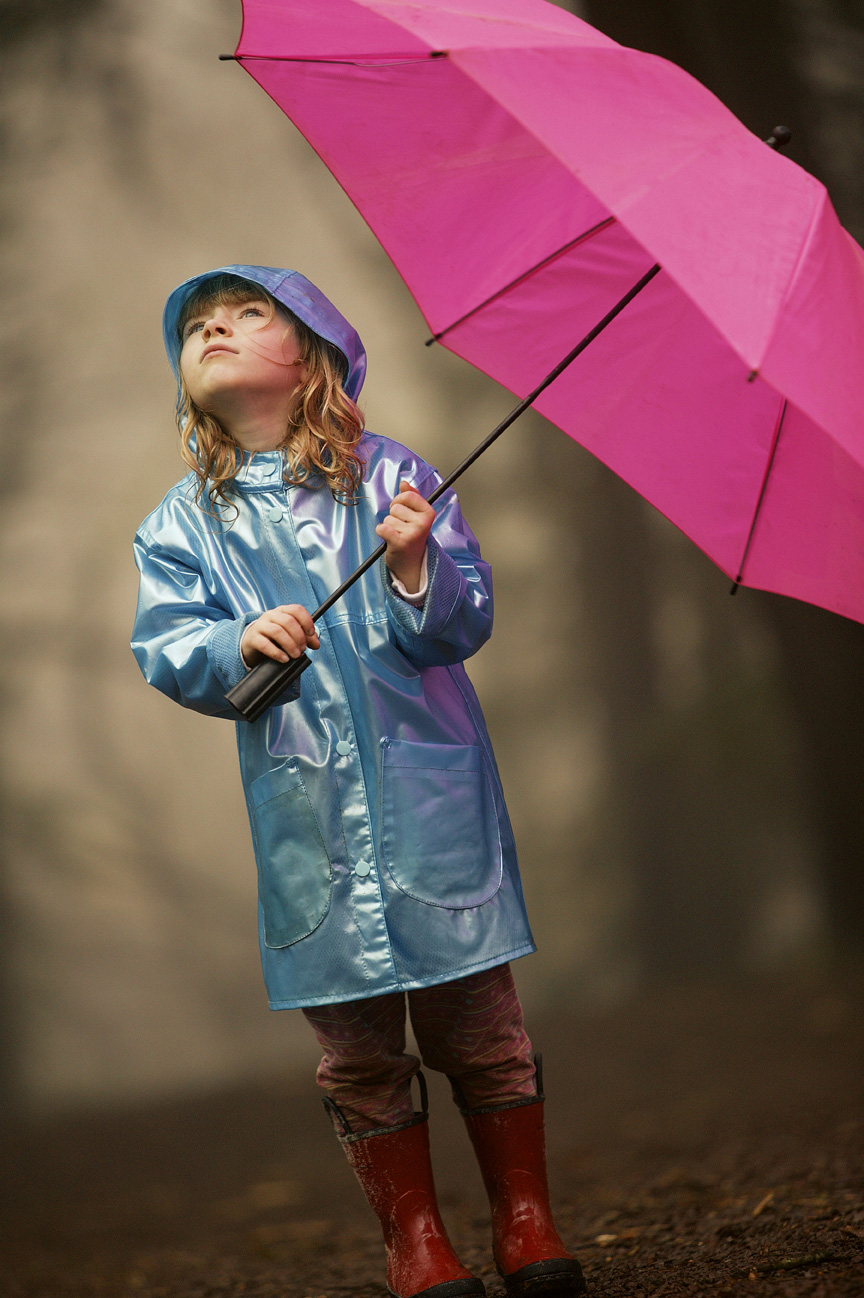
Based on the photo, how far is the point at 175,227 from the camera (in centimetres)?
396

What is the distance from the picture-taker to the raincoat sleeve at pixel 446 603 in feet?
4.03

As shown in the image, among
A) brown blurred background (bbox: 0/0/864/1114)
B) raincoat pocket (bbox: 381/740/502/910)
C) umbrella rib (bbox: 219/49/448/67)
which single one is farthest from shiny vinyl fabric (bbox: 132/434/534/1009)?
brown blurred background (bbox: 0/0/864/1114)

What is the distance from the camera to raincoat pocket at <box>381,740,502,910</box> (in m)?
1.24

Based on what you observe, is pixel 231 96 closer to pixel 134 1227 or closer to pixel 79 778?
pixel 79 778

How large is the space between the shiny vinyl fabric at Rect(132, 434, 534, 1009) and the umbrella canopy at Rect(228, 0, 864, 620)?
250mm

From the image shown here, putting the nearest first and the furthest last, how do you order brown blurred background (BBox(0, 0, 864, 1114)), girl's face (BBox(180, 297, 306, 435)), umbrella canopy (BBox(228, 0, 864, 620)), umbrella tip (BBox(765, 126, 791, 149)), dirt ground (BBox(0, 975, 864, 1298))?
umbrella canopy (BBox(228, 0, 864, 620))
umbrella tip (BBox(765, 126, 791, 149))
girl's face (BBox(180, 297, 306, 435))
dirt ground (BBox(0, 975, 864, 1298))
brown blurred background (BBox(0, 0, 864, 1114))

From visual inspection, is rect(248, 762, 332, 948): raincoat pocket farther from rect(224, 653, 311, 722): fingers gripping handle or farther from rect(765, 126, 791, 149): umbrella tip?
rect(765, 126, 791, 149): umbrella tip

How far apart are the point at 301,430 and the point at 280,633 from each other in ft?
0.98

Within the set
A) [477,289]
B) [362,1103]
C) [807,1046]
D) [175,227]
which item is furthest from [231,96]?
[362,1103]

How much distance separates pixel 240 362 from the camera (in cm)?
131

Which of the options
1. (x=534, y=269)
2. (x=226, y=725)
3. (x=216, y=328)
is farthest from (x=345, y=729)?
(x=226, y=725)

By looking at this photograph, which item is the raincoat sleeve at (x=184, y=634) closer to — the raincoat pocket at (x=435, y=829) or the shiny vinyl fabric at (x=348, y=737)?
the shiny vinyl fabric at (x=348, y=737)

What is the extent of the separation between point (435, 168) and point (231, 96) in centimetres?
304

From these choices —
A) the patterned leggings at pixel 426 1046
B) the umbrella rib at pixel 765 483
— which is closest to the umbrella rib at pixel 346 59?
the umbrella rib at pixel 765 483
